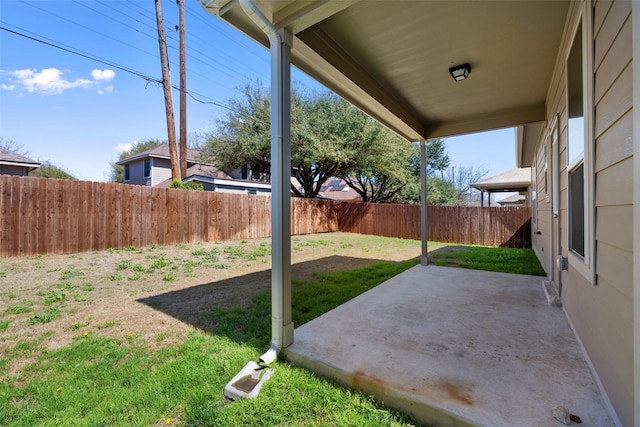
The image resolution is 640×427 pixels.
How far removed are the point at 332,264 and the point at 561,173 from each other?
3964 millimetres

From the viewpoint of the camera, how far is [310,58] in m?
2.63

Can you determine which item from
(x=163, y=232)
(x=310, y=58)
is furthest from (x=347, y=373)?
(x=163, y=232)

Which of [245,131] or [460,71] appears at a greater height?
[245,131]

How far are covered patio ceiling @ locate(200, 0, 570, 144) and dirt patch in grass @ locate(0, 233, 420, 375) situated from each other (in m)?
2.65

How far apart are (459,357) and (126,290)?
396 cm

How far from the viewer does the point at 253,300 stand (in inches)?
136

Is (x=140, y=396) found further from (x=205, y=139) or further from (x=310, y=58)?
(x=205, y=139)

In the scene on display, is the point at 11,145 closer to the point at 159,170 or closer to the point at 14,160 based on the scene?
the point at 159,170

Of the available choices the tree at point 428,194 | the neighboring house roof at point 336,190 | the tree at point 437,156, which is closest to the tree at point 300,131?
the tree at point 428,194

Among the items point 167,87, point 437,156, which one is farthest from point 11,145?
point 437,156

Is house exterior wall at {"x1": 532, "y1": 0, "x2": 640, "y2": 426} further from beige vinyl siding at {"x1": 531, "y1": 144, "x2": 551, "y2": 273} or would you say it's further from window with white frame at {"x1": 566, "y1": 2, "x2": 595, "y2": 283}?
beige vinyl siding at {"x1": 531, "y1": 144, "x2": 551, "y2": 273}

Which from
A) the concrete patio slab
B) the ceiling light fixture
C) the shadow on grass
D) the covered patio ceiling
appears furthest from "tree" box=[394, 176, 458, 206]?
the concrete patio slab

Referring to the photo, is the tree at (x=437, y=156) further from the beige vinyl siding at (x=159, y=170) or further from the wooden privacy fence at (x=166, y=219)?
the beige vinyl siding at (x=159, y=170)

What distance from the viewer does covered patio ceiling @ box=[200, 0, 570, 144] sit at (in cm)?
211
